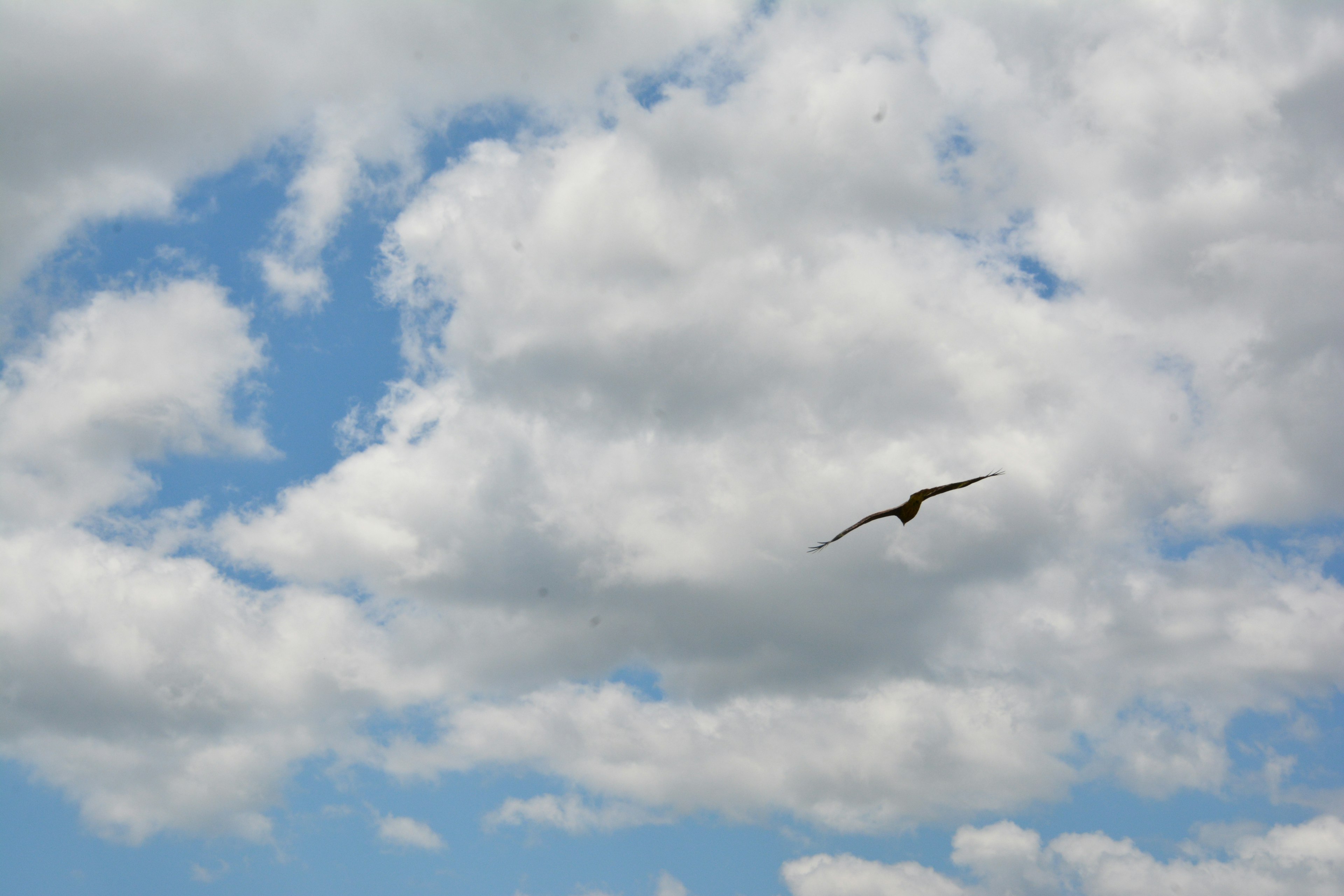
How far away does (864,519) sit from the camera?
53625 mm

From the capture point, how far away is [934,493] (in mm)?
56562

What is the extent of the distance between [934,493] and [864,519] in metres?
4.66
